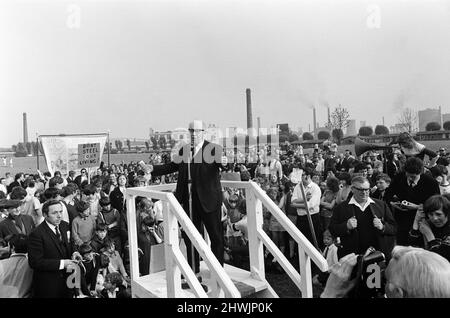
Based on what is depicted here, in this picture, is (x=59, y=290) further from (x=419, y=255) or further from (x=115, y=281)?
(x=419, y=255)

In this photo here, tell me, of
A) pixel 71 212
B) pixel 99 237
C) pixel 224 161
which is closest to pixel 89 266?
pixel 99 237

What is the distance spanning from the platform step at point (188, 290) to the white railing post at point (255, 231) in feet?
0.44

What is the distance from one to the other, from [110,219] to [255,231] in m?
3.42

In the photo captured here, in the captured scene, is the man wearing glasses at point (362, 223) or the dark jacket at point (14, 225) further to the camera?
the dark jacket at point (14, 225)

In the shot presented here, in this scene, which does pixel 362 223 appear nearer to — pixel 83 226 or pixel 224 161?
pixel 224 161

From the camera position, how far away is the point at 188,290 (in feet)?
12.3

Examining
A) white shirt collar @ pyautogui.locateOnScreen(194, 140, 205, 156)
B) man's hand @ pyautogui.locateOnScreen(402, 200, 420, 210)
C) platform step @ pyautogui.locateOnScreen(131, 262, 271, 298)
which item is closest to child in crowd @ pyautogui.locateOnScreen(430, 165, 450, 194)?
man's hand @ pyautogui.locateOnScreen(402, 200, 420, 210)

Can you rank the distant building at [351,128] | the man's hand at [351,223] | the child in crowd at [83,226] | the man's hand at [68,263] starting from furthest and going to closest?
the distant building at [351,128], the child in crowd at [83,226], the man's hand at [351,223], the man's hand at [68,263]

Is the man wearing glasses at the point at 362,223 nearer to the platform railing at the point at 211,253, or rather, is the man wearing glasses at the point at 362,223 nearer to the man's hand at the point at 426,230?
the man's hand at the point at 426,230

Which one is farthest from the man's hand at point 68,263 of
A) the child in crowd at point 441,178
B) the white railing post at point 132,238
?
the child in crowd at point 441,178

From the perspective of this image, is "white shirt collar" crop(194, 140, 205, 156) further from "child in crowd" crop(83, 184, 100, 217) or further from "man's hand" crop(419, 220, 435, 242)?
"child in crowd" crop(83, 184, 100, 217)

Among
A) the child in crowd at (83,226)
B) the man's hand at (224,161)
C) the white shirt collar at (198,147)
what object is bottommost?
the child in crowd at (83,226)

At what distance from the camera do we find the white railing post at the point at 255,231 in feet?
13.6
